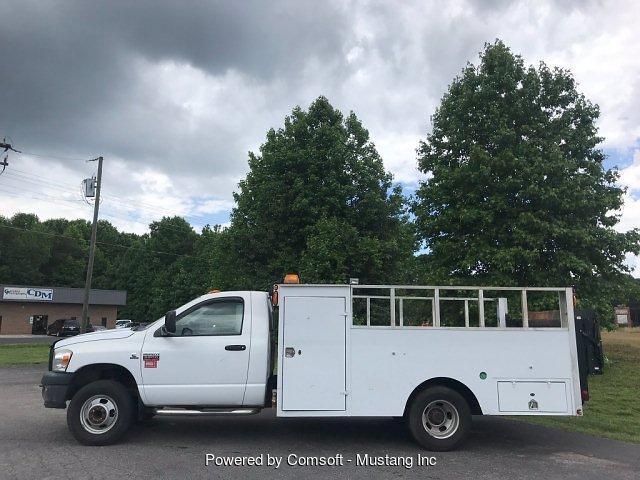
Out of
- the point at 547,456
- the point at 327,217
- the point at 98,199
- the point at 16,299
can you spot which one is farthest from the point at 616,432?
the point at 16,299

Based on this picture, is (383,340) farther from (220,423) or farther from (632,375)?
(632,375)

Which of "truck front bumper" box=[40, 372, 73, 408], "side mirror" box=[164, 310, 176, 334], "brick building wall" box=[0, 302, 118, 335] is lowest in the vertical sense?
"truck front bumper" box=[40, 372, 73, 408]

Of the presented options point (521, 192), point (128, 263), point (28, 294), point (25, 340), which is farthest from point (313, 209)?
point (128, 263)

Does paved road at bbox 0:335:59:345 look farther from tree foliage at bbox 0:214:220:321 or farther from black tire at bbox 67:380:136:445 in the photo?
black tire at bbox 67:380:136:445

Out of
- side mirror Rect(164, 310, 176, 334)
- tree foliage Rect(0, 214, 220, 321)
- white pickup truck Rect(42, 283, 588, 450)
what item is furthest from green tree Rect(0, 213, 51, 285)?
side mirror Rect(164, 310, 176, 334)

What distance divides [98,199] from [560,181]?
2166cm

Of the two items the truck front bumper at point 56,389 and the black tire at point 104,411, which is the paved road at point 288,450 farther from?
the truck front bumper at point 56,389

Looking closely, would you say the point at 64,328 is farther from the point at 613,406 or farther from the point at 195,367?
the point at 613,406

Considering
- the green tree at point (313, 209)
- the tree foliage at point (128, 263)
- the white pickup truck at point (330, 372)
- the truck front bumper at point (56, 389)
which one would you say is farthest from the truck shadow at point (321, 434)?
the tree foliage at point (128, 263)

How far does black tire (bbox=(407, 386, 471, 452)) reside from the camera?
22.8 feet

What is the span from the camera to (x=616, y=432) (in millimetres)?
8625

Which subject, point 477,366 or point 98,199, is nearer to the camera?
point 477,366

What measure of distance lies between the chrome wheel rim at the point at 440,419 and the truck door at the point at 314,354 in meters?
1.19

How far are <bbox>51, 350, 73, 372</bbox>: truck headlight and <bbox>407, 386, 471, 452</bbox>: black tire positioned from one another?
4.73m
